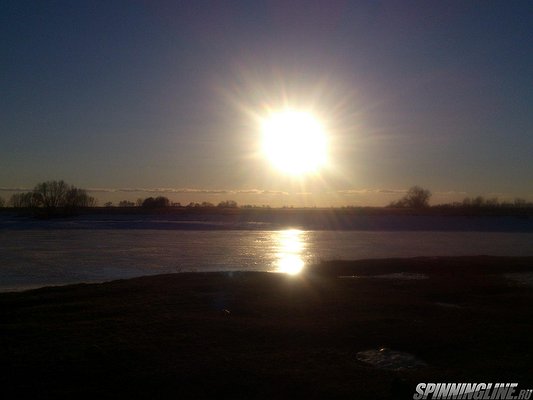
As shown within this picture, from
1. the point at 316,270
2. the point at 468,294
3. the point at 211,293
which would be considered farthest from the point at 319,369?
the point at 316,270

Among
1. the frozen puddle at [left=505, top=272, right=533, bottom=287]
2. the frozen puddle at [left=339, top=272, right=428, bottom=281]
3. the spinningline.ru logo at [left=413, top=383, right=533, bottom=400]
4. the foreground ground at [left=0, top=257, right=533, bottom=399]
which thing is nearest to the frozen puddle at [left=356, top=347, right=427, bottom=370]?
the foreground ground at [left=0, top=257, right=533, bottom=399]

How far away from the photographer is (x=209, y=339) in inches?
463

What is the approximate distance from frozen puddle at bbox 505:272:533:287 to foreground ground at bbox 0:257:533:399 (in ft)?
3.50

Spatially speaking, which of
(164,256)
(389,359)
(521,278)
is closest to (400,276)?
(521,278)

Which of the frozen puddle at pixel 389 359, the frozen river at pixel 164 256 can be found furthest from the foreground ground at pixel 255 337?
the frozen river at pixel 164 256

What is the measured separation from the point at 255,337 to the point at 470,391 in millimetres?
5013

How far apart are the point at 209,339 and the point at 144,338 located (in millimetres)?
1394

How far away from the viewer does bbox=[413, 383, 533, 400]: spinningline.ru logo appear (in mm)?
7828

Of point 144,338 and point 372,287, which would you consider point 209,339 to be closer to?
point 144,338

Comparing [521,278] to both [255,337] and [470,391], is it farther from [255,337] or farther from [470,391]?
[470,391]

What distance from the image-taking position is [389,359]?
10344 millimetres

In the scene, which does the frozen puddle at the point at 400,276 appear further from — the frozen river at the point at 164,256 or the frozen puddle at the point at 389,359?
the frozen puddle at the point at 389,359

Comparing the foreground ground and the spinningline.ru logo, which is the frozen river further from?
the spinningline.ru logo

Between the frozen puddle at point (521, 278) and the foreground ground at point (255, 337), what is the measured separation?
1.07 metres
